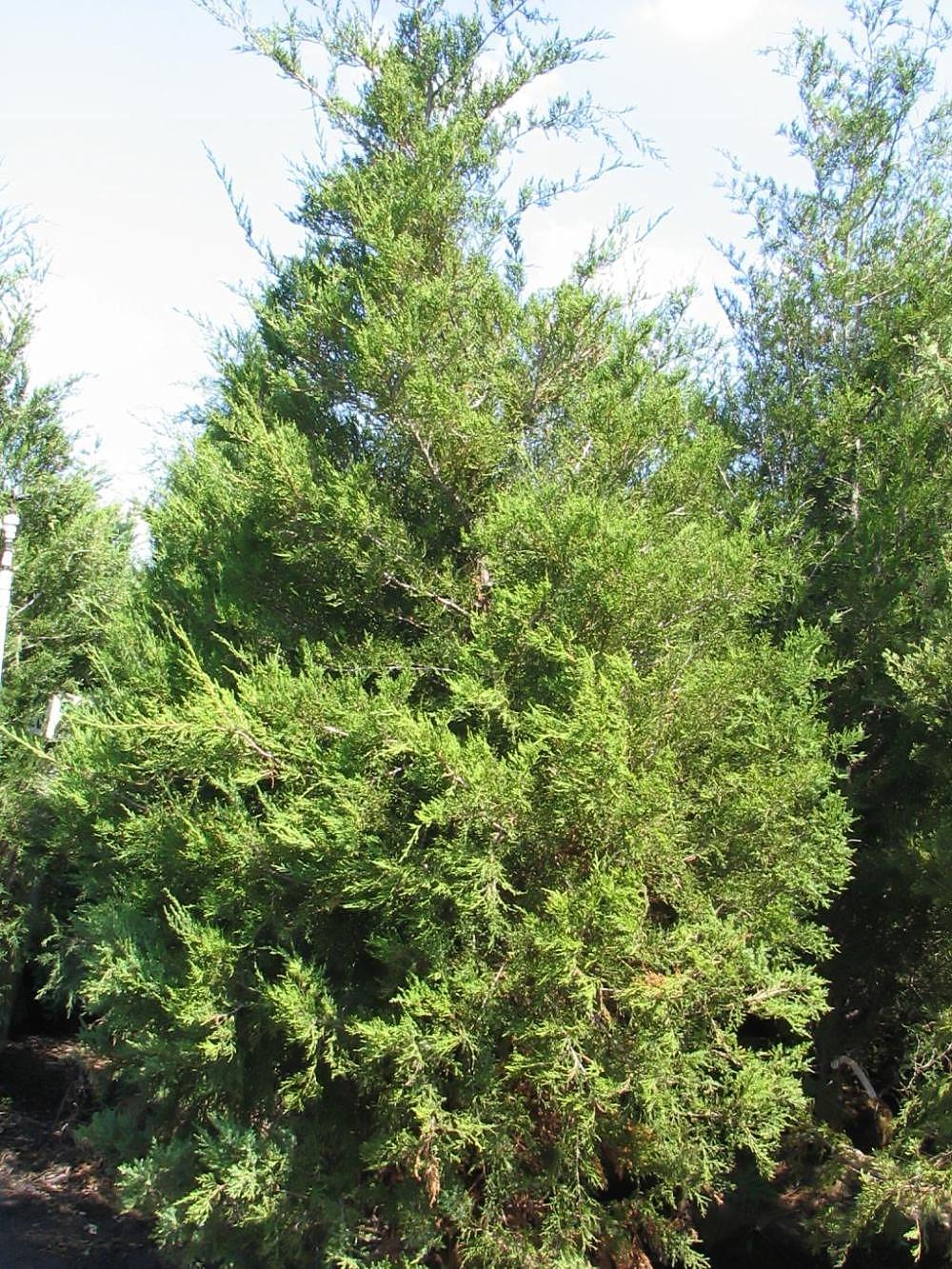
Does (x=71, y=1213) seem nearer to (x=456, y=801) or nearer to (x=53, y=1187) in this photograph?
(x=53, y=1187)

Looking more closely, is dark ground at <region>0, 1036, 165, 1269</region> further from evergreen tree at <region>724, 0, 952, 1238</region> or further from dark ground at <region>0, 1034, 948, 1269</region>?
evergreen tree at <region>724, 0, 952, 1238</region>

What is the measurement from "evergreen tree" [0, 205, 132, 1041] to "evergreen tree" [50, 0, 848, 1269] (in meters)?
3.75

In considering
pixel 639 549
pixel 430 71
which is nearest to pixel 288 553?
pixel 639 549

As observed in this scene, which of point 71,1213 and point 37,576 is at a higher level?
point 37,576

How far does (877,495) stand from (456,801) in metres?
3.61

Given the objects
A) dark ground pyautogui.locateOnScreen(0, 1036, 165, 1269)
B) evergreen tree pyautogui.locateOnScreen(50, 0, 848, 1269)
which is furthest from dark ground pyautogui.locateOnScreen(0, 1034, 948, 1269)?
evergreen tree pyautogui.locateOnScreen(50, 0, 848, 1269)

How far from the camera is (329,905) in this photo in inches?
184

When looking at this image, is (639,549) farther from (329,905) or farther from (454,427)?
(329,905)

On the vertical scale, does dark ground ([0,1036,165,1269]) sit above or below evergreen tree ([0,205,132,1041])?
below

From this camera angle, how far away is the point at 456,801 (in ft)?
Result: 14.0

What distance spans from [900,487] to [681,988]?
3353 millimetres

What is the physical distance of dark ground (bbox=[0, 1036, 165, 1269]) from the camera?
732 centimetres

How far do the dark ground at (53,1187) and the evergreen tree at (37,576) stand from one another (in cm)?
92

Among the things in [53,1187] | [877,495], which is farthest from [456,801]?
[53,1187]
